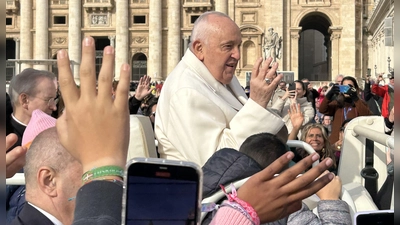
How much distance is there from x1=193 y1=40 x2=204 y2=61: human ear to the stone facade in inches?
1259

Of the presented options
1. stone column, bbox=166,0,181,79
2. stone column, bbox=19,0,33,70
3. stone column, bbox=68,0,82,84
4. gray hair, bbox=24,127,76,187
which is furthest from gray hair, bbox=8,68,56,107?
stone column, bbox=19,0,33,70

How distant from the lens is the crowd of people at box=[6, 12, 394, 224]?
141 centimetres

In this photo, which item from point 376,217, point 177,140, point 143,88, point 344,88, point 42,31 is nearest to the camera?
point 376,217

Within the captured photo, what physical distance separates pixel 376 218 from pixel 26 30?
38859mm

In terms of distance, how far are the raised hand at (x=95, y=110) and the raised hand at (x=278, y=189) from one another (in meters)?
0.41

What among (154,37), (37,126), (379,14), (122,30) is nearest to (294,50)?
(379,14)

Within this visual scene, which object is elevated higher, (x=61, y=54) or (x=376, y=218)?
(x=61, y=54)

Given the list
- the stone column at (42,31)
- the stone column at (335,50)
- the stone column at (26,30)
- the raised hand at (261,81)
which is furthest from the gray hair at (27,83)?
the stone column at (26,30)

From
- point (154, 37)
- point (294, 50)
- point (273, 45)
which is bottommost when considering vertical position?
point (294, 50)

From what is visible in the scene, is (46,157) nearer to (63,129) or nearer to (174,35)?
(63,129)

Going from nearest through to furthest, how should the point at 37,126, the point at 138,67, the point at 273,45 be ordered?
1. the point at 37,126
2. the point at 273,45
3. the point at 138,67

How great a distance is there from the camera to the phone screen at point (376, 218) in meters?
1.73

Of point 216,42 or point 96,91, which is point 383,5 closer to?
point 216,42

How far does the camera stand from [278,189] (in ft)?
5.22
